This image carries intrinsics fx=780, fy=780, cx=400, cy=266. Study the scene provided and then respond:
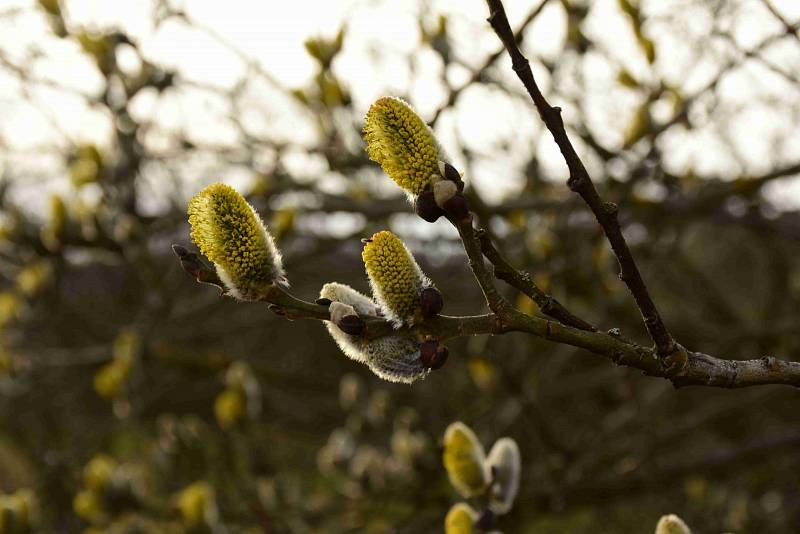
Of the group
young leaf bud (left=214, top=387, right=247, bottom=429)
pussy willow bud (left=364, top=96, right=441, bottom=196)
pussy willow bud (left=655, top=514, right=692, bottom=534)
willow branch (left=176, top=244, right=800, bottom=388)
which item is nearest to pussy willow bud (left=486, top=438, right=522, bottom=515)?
pussy willow bud (left=655, top=514, right=692, bottom=534)

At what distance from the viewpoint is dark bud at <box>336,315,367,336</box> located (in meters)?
0.99

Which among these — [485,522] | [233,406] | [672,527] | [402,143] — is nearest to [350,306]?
[402,143]

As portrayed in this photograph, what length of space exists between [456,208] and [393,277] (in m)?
0.14

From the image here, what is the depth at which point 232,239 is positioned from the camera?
99cm

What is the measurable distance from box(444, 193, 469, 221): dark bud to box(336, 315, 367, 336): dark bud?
0.61 ft

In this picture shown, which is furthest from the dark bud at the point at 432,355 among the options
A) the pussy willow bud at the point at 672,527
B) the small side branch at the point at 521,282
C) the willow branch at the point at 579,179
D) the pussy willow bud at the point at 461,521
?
the pussy willow bud at the point at 461,521

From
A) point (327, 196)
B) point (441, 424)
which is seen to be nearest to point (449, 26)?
point (327, 196)

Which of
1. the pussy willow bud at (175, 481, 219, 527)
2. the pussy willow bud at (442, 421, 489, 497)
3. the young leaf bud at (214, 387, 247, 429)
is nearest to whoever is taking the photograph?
the pussy willow bud at (442, 421, 489, 497)

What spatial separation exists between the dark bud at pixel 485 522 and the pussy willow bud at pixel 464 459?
0.18ft

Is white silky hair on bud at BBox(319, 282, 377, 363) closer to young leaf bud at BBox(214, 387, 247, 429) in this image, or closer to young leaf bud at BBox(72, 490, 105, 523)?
young leaf bud at BBox(214, 387, 247, 429)

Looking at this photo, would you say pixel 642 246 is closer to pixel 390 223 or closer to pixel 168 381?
pixel 390 223

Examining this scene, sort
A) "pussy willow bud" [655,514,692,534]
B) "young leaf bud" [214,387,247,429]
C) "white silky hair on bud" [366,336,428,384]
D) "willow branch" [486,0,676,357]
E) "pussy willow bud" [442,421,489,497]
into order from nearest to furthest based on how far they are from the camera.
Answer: "willow branch" [486,0,676,357] < "white silky hair on bud" [366,336,428,384] < "pussy willow bud" [655,514,692,534] < "pussy willow bud" [442,421,489,497] < "young leaf bud" [214,387,247,429]

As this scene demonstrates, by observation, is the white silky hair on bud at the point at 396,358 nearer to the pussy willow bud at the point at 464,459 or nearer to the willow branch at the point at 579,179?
the willow branch at the point at 579,179

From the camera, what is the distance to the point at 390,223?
366 cm
